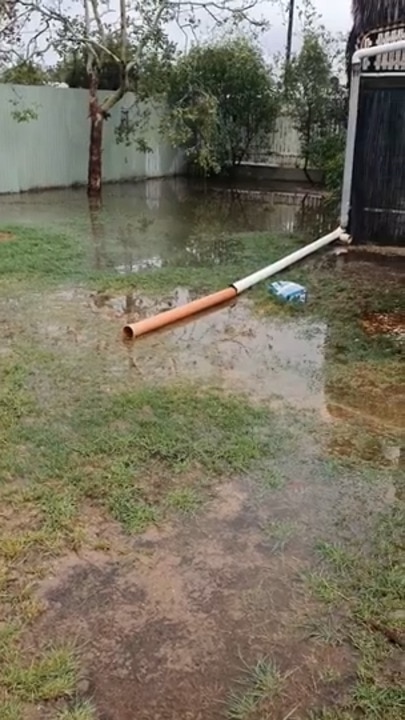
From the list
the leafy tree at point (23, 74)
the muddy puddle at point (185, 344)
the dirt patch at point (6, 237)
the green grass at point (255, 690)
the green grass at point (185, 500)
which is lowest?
the green grass at point (255, 690)

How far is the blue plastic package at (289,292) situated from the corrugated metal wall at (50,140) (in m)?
6.41

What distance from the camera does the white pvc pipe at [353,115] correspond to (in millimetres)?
5664

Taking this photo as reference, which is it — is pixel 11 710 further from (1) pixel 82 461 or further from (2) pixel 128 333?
(2) pixel 128 333

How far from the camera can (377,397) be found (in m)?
3.24

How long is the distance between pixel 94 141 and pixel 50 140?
46.4 inches

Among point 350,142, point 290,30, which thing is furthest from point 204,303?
point 290,30

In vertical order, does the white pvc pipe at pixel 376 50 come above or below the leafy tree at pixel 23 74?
below

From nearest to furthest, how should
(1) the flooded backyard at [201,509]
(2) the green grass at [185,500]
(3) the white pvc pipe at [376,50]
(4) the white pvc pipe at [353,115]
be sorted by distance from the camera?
(1) the flooded backyard at [201,509]
(2) the green grass at [185,500]
(3) the white pvc pipe at [376,50]
(4) the white pvc pipe at [353,115]

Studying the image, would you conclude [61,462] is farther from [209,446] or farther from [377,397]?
[377,397]

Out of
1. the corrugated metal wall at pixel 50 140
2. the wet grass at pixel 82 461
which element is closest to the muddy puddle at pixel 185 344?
the wet grass at pixel 82 461

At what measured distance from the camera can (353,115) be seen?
6.20m

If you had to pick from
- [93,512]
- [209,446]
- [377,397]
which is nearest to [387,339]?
[377,397]

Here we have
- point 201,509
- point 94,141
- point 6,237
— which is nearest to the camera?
point 201,509

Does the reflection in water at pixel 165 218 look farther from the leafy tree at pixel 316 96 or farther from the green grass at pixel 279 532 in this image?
the green grass at pixel 279 532
